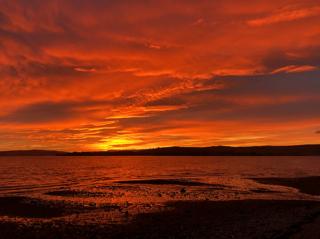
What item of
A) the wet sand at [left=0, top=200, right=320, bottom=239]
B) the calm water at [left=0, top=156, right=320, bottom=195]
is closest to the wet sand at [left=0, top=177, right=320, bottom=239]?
the wet sand at [left=0, top=200, right=320, bottom=239]

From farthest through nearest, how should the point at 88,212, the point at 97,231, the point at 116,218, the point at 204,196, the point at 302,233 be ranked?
the point at 204,196
the point at 88,212
the point at 116,218
the point at 97,231
the point at 302,233

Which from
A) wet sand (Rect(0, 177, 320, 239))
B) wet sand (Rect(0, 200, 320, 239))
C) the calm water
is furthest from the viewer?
the calm water

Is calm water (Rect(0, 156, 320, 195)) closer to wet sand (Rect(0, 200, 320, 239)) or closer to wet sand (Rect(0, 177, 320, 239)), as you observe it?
wet sand (Rect(0, 177, 320, 239))

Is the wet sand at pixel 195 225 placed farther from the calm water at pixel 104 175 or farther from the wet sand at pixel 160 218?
the calm water at pixel 104 175

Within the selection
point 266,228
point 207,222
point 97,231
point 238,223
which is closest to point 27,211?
point 97,231

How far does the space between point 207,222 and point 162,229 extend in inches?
150

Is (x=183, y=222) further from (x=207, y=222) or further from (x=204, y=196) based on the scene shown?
(x=204, y=196)

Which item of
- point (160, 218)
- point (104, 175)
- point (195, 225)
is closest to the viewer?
point (195, 225)

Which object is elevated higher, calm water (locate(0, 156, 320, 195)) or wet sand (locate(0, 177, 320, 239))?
calm water (locate(0, 156, 320, 195))

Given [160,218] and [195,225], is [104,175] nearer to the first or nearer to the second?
[160,218]

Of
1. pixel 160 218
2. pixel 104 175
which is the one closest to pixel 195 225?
pixel 160 218

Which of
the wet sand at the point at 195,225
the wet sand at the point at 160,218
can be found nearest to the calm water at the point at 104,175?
the wet sand at the point at 160,218

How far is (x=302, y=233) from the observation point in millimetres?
20016

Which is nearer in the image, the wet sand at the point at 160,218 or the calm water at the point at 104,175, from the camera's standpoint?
the wet sand at the point at 160,218
